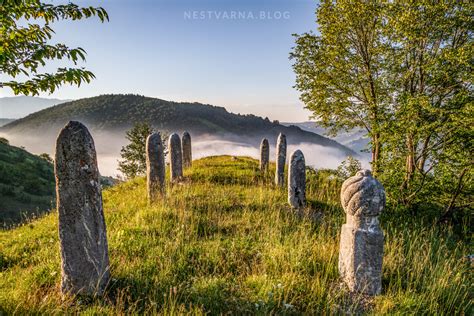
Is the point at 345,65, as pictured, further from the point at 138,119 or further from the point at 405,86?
the point at 138,119

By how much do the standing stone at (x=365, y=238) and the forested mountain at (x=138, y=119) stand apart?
393 ft

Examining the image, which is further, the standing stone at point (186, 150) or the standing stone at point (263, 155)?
the standing stone at point (186, 150)

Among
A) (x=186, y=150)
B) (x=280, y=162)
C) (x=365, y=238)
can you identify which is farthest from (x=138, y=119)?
(x=365, y=238)

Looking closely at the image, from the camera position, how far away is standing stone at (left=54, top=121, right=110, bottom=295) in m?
3.83

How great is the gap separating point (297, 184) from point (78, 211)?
6.81m

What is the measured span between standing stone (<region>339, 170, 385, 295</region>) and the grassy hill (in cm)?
1697

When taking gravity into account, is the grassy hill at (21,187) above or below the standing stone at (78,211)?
below

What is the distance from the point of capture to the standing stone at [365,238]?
13.2 ft

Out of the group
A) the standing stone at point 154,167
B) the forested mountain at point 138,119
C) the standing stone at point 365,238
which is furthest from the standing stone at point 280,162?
the forested mountain at point 138,119

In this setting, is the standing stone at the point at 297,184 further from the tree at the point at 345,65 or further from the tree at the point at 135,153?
the tree at the point at 135,153

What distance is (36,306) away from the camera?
140 inches

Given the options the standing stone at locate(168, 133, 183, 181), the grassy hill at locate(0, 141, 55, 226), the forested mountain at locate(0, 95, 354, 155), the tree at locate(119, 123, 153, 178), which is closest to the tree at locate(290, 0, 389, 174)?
the standing stone at locate(168, 133, 183, 181)

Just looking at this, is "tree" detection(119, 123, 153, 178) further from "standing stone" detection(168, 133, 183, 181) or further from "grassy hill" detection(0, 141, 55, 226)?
"standing stone" detection(168, 133, 183, 181)

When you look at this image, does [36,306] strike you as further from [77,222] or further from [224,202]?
[224,202]
